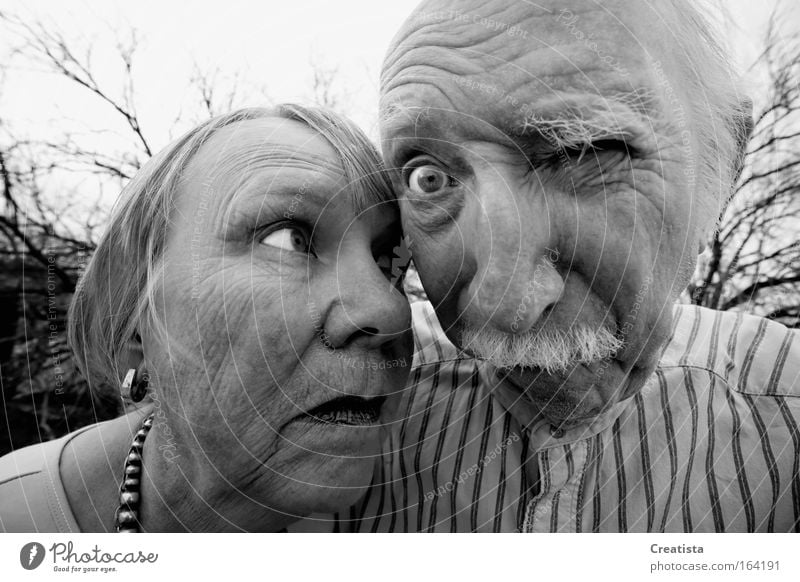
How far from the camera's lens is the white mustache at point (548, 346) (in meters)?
0.50

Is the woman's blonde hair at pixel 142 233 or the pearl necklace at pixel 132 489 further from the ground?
the woman's blonde hair at pixel 142 233

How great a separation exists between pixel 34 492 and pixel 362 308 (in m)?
0.43

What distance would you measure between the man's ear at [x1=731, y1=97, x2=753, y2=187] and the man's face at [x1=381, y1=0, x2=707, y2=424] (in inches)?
3.6

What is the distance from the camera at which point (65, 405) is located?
2.34ft

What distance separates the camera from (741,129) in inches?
22.0

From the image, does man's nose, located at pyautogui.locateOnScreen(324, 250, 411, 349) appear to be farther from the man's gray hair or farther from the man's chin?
the man's gray hair

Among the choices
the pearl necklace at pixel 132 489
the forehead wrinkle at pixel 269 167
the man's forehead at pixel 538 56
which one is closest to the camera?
the man's forehead at pixel 538 56

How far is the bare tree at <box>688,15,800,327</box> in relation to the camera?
0.61 meters

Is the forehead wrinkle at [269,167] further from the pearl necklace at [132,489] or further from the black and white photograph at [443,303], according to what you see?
the pearl necklace at [132,489]

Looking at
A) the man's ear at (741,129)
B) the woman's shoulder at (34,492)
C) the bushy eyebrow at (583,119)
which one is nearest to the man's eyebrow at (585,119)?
the bushy eyebrow at (583,119)

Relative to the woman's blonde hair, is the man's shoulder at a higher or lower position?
lower

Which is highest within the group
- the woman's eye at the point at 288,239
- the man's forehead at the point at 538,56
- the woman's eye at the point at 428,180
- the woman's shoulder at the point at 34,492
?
the man's forehead at the point at 538,56

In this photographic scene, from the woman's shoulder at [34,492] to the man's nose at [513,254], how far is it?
50cm
